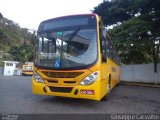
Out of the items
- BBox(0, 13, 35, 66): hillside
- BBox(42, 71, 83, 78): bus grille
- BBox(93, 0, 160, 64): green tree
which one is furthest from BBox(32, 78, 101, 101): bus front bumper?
BBox(0, 13, 35, 66): hillside

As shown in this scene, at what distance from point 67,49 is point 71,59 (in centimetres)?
40

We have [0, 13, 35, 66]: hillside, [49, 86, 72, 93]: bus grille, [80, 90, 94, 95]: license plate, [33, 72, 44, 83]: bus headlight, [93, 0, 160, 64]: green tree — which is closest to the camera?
[80, 90, 94, 95]: license plate

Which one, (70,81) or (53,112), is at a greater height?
(70,81)

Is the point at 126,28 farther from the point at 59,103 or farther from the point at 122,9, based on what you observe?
the point at 59,103

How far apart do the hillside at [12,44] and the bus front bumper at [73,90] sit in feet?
132

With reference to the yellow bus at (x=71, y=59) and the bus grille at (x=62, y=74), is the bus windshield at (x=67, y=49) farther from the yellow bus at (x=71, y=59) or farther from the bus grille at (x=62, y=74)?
the bus grille at (x=62, y=74)

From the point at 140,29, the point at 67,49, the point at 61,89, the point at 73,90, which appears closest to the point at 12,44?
the point at 140,29

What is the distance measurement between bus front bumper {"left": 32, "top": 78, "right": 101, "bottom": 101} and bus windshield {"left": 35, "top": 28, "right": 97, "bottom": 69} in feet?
2.12

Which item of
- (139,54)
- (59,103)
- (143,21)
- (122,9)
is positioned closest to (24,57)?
(139,54)

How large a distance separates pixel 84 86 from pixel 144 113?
1975 mm

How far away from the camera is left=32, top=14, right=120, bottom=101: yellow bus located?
25.5ft

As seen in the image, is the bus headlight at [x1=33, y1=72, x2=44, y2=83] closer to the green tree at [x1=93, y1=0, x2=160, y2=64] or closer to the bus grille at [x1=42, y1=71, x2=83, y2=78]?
the bus grille at [x1=42, y1=71, x2=83, y2=78]

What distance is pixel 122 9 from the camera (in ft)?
74.7

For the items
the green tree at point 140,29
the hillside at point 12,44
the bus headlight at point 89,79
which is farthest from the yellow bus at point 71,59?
the hillside at point 12,44
